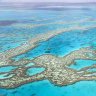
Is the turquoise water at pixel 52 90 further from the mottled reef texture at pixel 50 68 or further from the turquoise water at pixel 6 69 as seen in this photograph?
the turquoise water at pixel 6 69

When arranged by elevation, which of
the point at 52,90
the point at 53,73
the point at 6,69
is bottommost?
the point at 52,90

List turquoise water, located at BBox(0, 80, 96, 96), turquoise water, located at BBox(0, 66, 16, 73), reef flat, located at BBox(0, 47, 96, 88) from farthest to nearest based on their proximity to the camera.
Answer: turquoise water, located at BBox(0, 66, 16, 73), reef flat, located at BBox(0, 47, 96, 88), turquoise water, located at BBox(0, 80, 96, 96)

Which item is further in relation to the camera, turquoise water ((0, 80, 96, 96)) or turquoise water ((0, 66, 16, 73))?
turquoise water ((0, 66, 16, 73))

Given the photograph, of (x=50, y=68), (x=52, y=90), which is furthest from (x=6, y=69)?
(x=52, y=90)

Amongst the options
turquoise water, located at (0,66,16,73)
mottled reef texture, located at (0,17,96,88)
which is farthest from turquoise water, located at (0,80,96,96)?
turquoise water, located at (0,66,16,73)

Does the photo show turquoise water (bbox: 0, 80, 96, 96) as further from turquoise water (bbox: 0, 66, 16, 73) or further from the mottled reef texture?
turquoise water (bbox: 0, 66, 16, 73)

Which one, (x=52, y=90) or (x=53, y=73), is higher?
(x=53, y=73)

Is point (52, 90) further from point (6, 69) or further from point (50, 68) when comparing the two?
point (6, 69)

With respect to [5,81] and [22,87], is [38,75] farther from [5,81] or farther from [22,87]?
[5,81]

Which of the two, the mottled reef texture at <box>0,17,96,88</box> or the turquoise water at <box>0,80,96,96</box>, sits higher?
the mottled reef texture at <box>0,17,96,88</box>

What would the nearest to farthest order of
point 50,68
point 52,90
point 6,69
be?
1. point 52,90
2. point 50,68
3. point 6,69

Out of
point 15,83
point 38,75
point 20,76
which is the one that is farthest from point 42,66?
point 15,83
